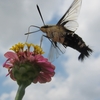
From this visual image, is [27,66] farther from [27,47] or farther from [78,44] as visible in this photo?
[78,44]

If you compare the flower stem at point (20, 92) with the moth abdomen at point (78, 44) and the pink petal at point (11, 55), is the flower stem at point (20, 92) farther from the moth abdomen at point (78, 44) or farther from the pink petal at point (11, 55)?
the moth abdomen at point (78, 44)

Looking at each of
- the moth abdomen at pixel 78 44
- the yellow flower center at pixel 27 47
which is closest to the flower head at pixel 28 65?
the yellow flower center at pixel 27 47

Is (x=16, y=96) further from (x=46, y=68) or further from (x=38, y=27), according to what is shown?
(x=38, y=27)

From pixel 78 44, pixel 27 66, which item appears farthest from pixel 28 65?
pixel 78 44

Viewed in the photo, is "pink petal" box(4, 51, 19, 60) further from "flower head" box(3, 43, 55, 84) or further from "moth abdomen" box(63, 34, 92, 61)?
"moth abdomen" box(63, 34, 92, 61)

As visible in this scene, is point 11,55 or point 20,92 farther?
point 11,55

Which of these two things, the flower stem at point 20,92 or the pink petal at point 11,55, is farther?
the pink petal at point 11,55

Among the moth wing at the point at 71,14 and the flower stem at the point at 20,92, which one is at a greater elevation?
the moth wing at the point at 71,14

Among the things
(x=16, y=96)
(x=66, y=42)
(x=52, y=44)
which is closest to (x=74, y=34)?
(x=66, y=42)
